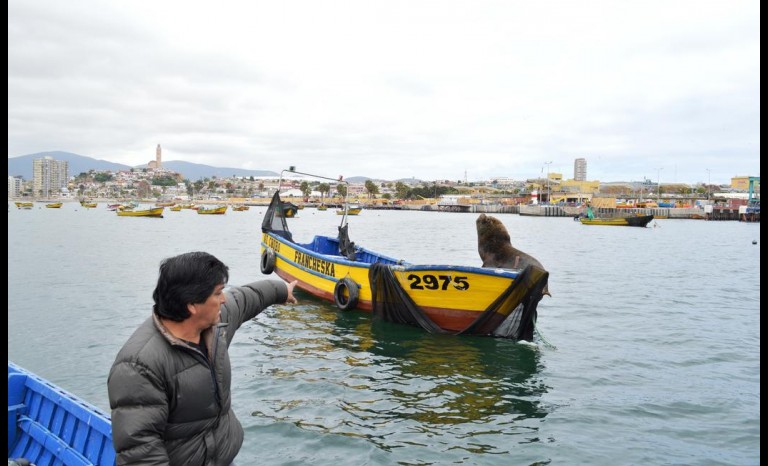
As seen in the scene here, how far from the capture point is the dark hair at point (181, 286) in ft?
8.76

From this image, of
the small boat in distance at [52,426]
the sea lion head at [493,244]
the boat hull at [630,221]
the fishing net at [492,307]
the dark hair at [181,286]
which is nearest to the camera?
the dark hair at [181,286]

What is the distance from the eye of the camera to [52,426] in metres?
4.68

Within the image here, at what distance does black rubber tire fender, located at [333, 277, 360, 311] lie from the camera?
13617 millimetres

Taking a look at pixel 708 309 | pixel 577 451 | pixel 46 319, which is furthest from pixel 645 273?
pixel 46 319

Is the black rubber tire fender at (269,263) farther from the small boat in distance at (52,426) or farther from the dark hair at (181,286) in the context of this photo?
the dark hair at (181,286)

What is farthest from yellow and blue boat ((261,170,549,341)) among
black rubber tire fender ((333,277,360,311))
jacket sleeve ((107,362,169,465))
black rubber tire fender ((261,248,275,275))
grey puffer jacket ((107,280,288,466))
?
jacket sleeve ((107,362,169,465))

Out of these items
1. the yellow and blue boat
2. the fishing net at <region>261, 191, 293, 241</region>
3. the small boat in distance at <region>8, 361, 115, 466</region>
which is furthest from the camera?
the fishing net at <region>261, 191, 293, 241</region>

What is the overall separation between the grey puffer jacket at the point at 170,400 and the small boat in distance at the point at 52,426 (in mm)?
1442

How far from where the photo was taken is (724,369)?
1055cm

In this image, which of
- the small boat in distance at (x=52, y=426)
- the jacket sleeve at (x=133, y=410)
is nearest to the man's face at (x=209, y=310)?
the jacket sleeve at (x=133, y=410)

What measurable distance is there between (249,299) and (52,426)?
2.43m

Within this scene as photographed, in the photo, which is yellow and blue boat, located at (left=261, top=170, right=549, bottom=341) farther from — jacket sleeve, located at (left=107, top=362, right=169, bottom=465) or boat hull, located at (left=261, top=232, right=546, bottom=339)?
jacket sleeve, located at (left=107, top=362, right=169, bottom=465)

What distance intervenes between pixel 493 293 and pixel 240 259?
2319cm

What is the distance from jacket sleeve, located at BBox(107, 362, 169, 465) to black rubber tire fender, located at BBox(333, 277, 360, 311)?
11045 millimetres
